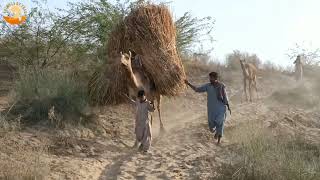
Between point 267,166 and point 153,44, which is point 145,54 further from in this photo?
point 267,166

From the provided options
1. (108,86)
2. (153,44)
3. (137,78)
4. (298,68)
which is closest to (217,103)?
(137,78)

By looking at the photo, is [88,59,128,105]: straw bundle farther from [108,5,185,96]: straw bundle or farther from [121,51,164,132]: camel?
[108,5,185,96]: straw bundle

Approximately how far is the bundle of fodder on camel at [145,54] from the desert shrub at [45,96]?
1.49 ft

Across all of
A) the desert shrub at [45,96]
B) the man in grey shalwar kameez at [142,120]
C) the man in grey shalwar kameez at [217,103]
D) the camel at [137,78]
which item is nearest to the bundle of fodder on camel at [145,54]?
the camel at [137,78]

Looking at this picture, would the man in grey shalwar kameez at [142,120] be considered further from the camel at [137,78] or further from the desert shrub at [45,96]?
the desert shrub at [45,96]

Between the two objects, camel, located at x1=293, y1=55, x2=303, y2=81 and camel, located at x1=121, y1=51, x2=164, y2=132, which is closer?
camel, located at x1=121, y1=51, x2=164, y2=132

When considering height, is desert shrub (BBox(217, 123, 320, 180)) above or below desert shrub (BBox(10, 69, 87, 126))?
below

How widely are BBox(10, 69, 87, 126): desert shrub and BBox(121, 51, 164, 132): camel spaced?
1.29 meters

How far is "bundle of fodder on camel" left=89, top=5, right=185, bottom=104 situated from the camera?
10.9 meters

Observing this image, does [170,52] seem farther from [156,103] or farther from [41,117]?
[41,117]

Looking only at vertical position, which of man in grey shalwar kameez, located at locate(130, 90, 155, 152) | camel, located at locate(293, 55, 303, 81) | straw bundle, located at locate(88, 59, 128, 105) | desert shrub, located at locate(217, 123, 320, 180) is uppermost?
camel, located at locate(293, 55, 303, 81)

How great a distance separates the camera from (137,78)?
424 inches

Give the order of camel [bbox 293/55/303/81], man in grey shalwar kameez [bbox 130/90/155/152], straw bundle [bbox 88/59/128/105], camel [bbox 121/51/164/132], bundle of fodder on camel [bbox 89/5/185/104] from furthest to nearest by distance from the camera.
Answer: camel [bbox 293/55/303/81] < bundle of fodder on camel [bbox 89/5/185/104] < straw bundle [bbox 88/59/128/105] < camel [bbox 121/51/164/132] < man in grey shalwar kameez [bbox 130/90/155/152]

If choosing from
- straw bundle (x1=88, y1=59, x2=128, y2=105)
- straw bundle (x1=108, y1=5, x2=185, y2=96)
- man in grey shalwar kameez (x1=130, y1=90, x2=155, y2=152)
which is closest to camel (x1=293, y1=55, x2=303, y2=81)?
straw bundle (x1=108, y1=5, x2=185, y2=96)
